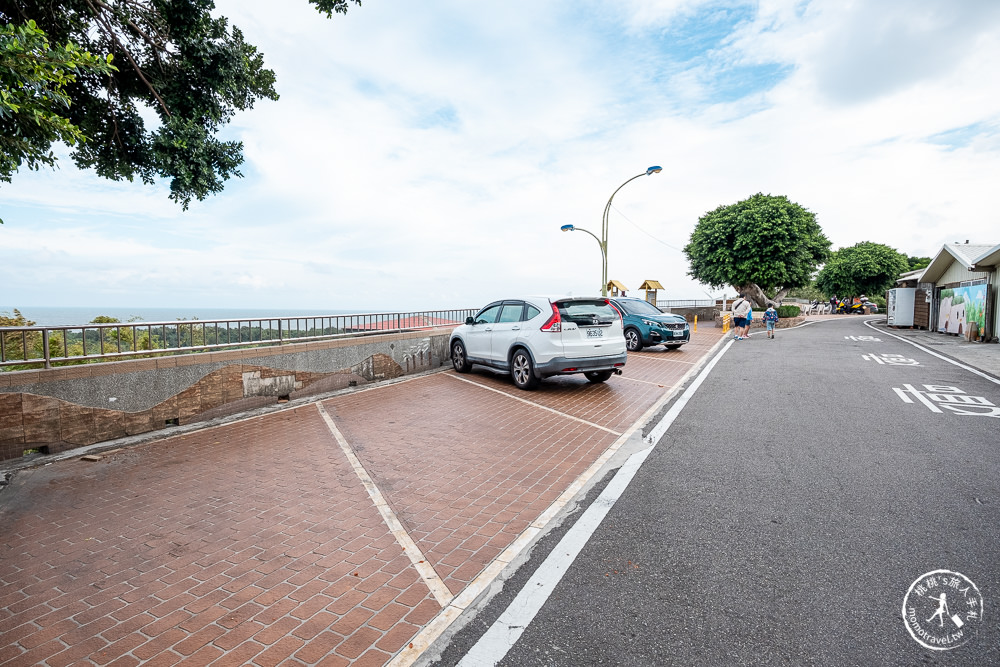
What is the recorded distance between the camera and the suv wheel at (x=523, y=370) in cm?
903

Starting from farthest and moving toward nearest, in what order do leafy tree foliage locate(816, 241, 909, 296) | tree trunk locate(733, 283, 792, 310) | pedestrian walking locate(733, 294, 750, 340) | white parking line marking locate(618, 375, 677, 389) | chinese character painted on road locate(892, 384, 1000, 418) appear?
leafy tree foliage locate(816, 241, 909, 296)
tree trunk locate(733, 283, 792, 310)
pedestrian walking locate(733, 294, 750, 340)
white parking line marking locate(618, 375, 677, 389)
chinese character painted on road locate(892, 384, 1000, 418)

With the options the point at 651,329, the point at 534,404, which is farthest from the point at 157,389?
the point at 651,329

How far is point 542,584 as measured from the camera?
2982 millimetres

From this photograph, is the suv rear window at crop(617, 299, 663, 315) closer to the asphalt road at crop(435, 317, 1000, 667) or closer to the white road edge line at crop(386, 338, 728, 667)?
the asphalt road at crop(435, 317, 1000, 667)

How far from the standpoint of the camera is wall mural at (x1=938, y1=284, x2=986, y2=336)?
62.5 feet

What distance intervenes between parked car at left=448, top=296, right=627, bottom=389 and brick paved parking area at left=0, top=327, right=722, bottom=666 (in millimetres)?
1833

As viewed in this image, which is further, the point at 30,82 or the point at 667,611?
the point at 30,82

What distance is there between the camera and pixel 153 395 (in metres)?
6.75

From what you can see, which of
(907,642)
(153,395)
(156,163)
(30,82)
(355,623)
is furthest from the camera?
(156,163)

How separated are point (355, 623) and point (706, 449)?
168 inches

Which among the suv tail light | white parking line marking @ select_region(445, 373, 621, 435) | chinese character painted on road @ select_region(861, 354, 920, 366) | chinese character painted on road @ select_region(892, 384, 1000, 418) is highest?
the suv tail light

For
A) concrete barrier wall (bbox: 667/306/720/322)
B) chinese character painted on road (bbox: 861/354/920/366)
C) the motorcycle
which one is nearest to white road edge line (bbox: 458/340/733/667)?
chinese character painted on road (bbox: 861/354/920/366)

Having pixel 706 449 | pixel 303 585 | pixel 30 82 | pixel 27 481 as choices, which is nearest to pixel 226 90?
pixel 30 82

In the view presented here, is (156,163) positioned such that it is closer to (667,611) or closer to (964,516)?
(667,611)
